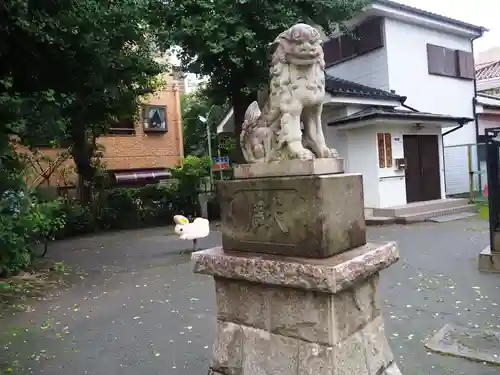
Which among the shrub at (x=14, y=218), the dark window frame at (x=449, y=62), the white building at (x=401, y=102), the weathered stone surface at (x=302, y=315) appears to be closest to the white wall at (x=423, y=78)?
the white building at (x=401, y=102)

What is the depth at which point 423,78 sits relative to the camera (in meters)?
17.1

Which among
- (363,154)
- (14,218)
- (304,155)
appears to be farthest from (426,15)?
(304,155)

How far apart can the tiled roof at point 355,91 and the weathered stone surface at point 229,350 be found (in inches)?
450

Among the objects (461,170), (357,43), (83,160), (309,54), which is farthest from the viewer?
(461,170)

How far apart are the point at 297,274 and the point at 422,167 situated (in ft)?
46.1

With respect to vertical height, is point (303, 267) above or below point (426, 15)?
below

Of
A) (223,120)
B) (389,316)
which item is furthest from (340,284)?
(223,120)

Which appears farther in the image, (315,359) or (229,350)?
(229,350)

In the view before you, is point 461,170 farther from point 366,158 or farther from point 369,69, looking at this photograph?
point 366,158

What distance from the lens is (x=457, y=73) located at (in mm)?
18344

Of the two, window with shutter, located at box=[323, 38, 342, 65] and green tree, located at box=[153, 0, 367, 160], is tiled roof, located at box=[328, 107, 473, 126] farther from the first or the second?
window with shutter, located at box=[323, 38, 342, 65]

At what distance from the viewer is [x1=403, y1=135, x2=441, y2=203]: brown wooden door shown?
14.8 m

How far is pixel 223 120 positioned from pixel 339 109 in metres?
6.45

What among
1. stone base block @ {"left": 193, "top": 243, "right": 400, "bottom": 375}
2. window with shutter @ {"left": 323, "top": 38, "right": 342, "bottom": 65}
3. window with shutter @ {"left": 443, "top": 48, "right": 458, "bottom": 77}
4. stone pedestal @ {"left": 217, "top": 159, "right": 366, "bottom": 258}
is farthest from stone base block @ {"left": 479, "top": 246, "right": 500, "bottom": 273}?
window with shutter @ {"left": 443, "top": 48, "right": 458, "bottom": 77}
